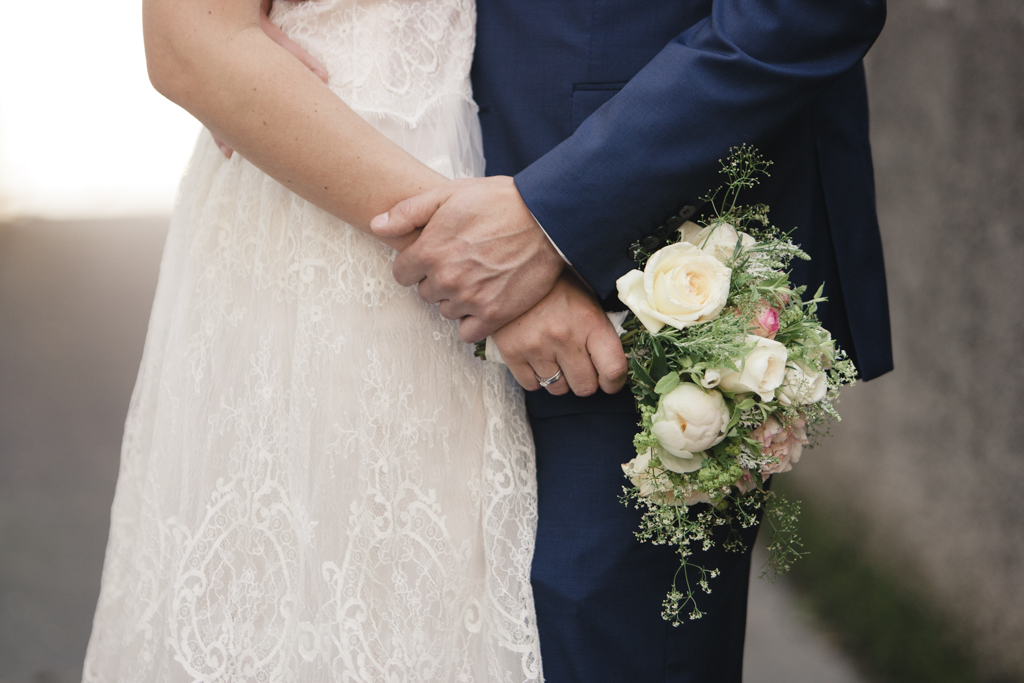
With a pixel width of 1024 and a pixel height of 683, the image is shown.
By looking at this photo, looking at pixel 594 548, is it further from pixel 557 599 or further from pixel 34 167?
Answer: pixel 34 167

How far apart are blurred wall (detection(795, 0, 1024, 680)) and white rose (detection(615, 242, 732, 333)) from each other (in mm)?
2140

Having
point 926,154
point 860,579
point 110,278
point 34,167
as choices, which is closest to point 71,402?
point 110,278

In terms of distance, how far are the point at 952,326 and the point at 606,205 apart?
2428mm

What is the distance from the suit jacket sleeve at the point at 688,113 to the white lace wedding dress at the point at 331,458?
23 cm

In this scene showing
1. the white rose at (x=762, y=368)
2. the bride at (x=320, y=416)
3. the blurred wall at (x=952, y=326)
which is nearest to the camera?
the white rose at (x=762, y=368)

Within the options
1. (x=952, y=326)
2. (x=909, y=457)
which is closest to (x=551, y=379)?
(x=952, y=326)

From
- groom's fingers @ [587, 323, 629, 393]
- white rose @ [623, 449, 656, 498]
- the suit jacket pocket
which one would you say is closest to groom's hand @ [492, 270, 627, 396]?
groom's fingers @ [587, 323, 629, 393]

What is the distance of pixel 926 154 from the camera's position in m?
2.98

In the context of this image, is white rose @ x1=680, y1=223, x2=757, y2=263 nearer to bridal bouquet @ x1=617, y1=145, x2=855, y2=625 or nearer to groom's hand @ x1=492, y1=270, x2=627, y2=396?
bridal bouquet @ x1=617, y1=145, x2=855, y2=625

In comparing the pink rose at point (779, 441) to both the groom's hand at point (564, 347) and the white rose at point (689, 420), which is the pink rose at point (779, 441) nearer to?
the white rose at point (689, 420)

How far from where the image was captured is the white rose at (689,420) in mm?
892

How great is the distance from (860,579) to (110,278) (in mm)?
4619

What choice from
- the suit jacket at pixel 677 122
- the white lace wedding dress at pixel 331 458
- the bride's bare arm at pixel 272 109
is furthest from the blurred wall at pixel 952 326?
the bride's bare arm at pixel 272 109

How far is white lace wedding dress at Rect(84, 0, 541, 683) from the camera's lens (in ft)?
3.30
